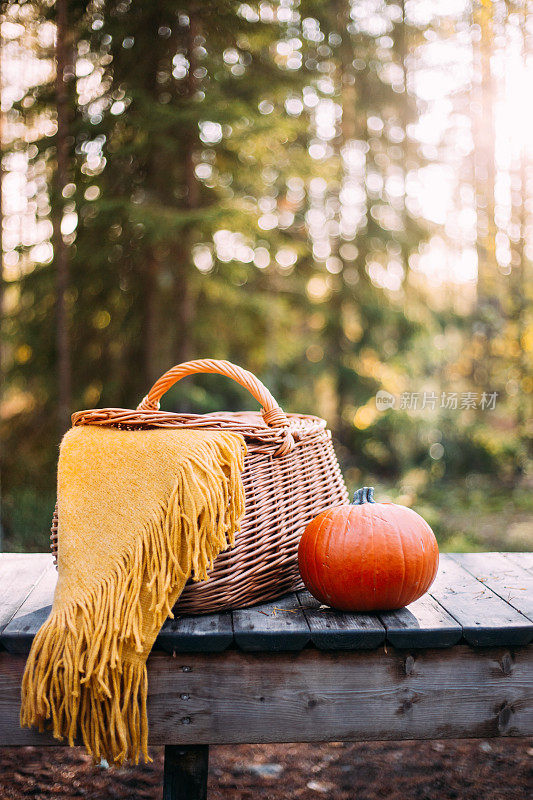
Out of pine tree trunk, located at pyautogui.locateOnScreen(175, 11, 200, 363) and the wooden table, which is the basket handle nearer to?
the wooden table

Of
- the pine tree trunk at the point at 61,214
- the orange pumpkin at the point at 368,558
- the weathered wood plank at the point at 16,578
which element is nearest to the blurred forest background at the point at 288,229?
the pine tree trunk at the point at 61,214

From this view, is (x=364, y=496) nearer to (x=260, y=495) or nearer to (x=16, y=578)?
(x=260, y=495)

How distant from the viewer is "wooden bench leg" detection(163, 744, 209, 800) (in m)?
1.54

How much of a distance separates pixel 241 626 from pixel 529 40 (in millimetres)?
6902

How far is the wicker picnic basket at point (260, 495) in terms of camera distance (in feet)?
5.06

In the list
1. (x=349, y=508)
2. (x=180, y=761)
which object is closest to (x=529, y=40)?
(x=349, y=508)

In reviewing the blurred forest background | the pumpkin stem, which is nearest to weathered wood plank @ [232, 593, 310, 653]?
the pumpkin stem

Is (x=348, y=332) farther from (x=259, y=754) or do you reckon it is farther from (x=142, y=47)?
(x=259, y=754)

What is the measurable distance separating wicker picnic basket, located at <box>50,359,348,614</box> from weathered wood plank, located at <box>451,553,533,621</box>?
1.79ft

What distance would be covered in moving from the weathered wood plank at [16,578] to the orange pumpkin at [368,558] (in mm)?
745

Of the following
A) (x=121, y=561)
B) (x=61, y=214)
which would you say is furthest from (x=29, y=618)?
(x=61, y=214)

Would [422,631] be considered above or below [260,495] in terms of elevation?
below

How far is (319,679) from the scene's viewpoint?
148 centimetres

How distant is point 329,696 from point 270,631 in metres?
0.23
